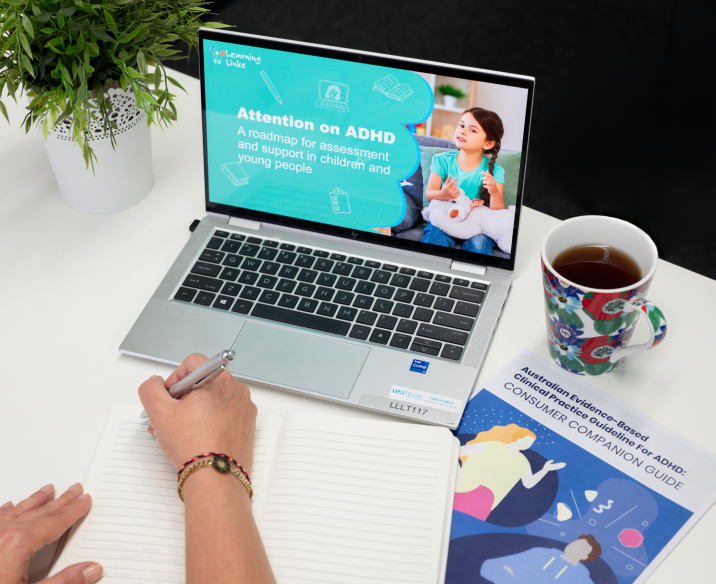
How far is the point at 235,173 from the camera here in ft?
3.26

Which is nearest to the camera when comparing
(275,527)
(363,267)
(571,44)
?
(275,527)

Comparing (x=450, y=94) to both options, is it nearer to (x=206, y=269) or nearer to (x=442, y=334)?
(x=442, y=334)

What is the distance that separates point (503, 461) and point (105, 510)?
0.44m

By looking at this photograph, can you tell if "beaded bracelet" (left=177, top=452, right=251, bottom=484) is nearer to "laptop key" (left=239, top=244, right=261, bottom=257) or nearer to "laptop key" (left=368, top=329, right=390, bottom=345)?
"laptop key" (left=368, top=329, right=390, bottom=345)

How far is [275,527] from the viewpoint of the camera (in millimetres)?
699

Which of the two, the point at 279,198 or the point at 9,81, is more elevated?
the point at 9,81

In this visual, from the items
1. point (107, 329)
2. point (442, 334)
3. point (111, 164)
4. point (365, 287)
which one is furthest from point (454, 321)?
point (111, 164)

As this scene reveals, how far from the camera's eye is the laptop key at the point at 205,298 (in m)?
0.92

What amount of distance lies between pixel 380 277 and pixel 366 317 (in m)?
0.07

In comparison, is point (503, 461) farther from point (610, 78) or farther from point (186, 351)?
point (610, 78)

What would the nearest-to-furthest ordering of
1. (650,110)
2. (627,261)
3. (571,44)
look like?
1. (627,261)
2. (650,110)
3. (571,44)

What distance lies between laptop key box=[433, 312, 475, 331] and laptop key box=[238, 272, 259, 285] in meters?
0.26

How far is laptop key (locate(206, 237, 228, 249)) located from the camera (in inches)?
38.9

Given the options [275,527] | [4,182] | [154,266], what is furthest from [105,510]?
[4,182]
